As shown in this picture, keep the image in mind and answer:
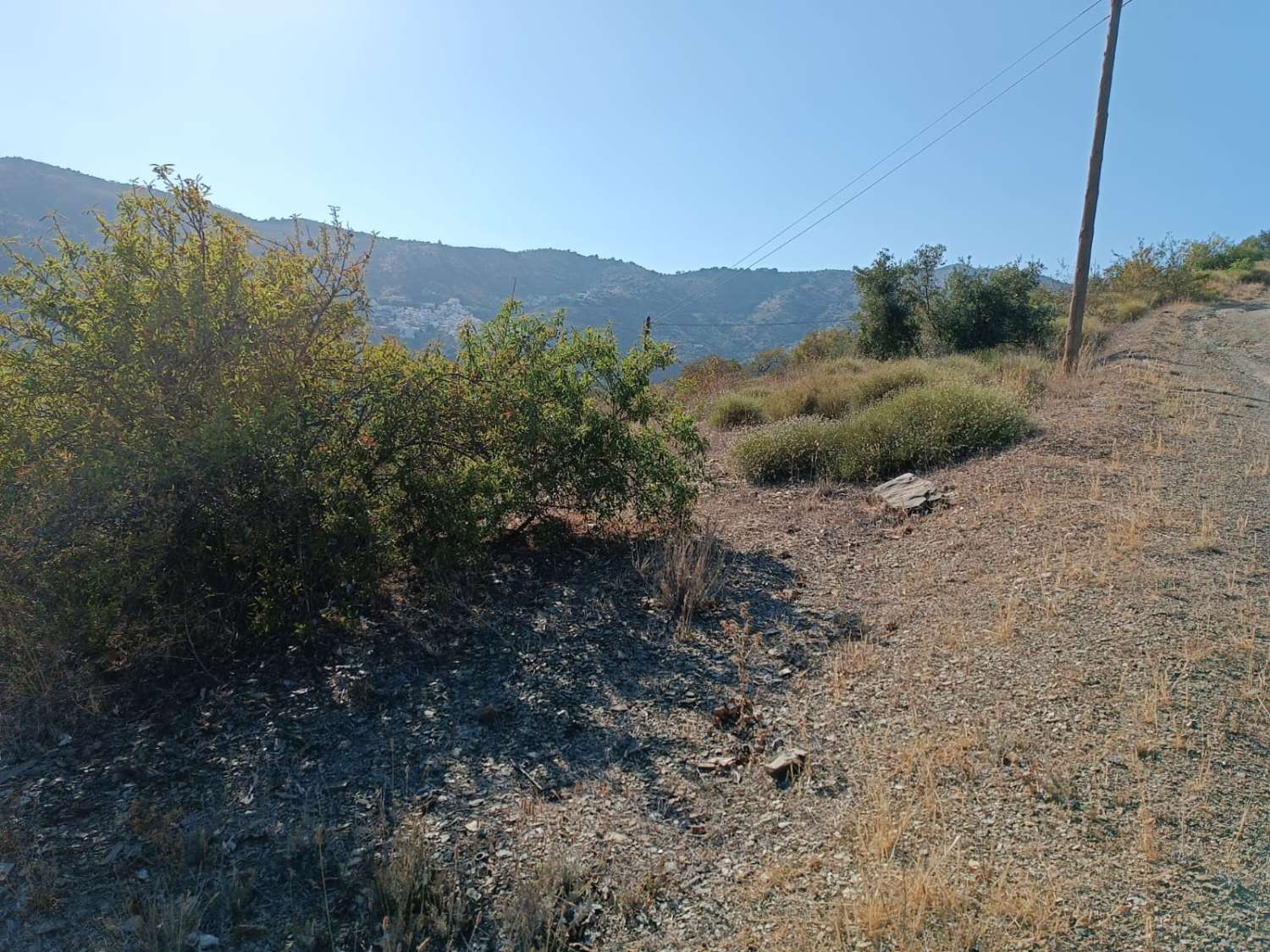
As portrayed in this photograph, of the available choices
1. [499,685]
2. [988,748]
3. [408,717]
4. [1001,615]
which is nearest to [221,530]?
[408,717]

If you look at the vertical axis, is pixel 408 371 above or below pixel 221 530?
above

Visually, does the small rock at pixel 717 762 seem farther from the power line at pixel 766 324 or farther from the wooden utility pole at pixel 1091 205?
the power line at pixel 766 324

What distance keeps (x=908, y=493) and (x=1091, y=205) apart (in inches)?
297

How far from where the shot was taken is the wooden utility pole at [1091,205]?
1141 centimetres

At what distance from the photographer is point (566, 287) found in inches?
2307

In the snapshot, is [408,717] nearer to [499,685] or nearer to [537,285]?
[499,685]

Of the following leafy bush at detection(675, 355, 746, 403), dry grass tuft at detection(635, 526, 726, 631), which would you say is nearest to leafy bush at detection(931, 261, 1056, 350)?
leafy bush at detection(675, 355, 746, 403)

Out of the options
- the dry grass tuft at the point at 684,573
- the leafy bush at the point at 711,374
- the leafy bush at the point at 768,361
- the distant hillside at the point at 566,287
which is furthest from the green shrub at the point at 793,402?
the distant hillside at the point at 566,287

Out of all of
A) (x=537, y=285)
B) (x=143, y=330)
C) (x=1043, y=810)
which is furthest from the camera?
(x=537, y=285)

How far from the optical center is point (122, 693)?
13.6ft

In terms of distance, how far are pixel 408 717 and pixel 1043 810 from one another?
3.05 m

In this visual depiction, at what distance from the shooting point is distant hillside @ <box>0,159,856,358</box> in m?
39.2

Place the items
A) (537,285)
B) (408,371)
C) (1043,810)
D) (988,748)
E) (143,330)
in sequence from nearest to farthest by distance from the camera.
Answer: (1043,810), (988,748), (143,330), (408,371), (537,285)

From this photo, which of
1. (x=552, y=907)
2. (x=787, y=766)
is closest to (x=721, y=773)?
(x=787, y=766)
